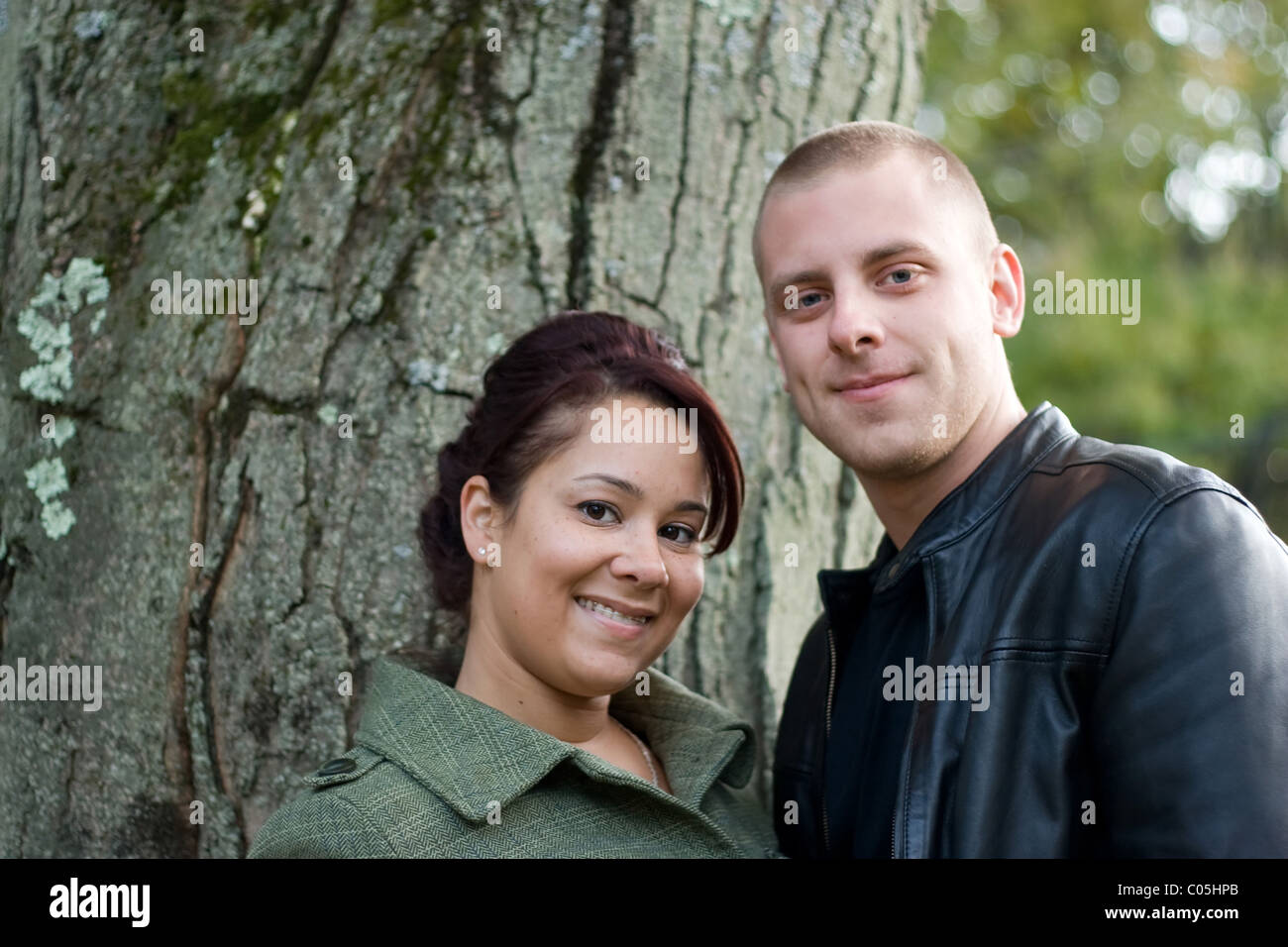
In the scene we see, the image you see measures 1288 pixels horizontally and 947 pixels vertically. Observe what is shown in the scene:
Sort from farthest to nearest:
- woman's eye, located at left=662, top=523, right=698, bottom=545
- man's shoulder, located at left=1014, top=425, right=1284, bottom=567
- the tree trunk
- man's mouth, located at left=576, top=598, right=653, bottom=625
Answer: the tree trunk, woman's eye, located at left=662, top=523, right=698, bottom=545, man's mouth, located at left=576, top=598, right=653, bottom=625, man's shoulder, located at left=1014, top=425, right=1284, bottom=567

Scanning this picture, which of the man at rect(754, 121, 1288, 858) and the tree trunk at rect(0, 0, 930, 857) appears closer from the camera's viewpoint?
the man at rect(754, 121, 1288, 858)

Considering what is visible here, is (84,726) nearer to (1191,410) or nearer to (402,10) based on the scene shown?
(402,10)

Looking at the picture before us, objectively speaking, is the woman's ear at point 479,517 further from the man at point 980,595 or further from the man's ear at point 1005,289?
the man's ear at point 1005,289

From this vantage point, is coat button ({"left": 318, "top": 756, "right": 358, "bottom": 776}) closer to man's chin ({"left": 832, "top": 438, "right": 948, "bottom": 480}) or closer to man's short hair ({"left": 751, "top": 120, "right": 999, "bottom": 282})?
man's chin ({"left": 832, "top": 438, "right": 948, "bottom": 480})

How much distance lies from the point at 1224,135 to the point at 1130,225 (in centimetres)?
90

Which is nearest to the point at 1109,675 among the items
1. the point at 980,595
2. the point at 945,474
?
the point at 980,595

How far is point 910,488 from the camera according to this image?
2.54 m

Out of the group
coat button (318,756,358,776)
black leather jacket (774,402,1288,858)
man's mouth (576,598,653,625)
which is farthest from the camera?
man's mouth (576,598,653,625)

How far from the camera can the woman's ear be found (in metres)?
2.52

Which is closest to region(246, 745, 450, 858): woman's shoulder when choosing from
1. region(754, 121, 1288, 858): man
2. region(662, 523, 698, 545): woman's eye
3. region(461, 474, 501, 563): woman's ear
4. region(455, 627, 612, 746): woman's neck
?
region(455, 627, 612, 746): woman's neck

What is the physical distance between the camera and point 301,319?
9.11ft

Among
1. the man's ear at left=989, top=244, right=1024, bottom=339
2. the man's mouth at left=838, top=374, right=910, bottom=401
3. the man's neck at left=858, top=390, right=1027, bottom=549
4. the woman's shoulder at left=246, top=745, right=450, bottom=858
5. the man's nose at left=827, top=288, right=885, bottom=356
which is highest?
the man's ear at left=989, top=244, right=1024, bottom=339

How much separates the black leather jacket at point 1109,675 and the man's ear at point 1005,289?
415 mm

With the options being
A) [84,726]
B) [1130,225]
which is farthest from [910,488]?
[1130,225]
